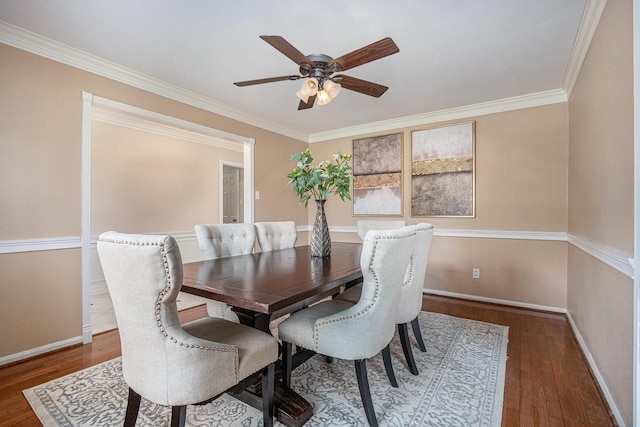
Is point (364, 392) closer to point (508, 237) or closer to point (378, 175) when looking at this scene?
point (508, 237)

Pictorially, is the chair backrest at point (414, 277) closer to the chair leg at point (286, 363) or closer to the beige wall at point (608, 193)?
the chair leg at point (286, 363)

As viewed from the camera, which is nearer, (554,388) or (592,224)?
(554,388)

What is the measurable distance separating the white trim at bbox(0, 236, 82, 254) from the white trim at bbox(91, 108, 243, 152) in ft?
4.78

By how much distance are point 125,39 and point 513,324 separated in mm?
4121

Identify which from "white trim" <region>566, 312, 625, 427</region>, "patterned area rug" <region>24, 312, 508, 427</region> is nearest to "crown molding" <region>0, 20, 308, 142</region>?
"patterned area rug" <region>24, 312, 508, 427</region>

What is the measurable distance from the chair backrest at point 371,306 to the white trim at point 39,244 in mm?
2215

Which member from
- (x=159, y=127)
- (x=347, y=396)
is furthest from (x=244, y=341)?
(x=159, y=127)

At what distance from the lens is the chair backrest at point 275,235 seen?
264 cm

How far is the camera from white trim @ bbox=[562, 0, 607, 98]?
1763 mm

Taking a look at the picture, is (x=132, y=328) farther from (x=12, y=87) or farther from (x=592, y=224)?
Answer: (x=592, y=224)

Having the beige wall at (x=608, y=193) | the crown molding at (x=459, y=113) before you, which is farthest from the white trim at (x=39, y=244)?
the beige wall at (x=608, y=193)

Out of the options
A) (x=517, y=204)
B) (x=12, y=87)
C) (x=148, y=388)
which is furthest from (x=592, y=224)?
(x=12, y=87)

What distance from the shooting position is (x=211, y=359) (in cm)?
109

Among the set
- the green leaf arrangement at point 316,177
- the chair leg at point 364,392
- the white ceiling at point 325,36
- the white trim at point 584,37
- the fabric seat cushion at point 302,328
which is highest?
the white ceiling at point 325,36
